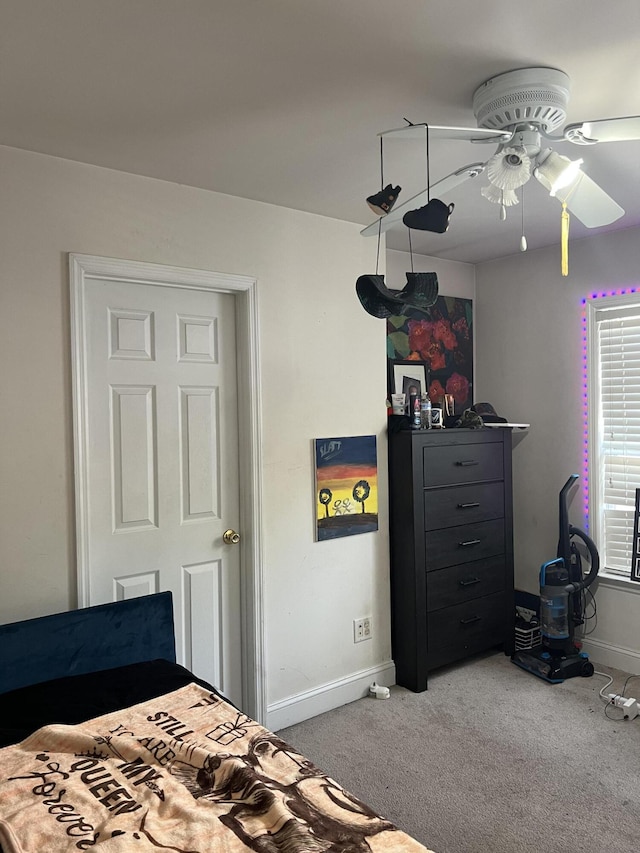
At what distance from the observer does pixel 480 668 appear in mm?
3611

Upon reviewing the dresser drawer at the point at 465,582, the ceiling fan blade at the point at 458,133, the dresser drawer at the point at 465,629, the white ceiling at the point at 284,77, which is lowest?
the dresser drawer at the point at 465,629

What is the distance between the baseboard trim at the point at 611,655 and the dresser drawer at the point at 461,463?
3.76 feet

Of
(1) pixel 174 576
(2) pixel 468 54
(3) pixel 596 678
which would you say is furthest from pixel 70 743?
(3) pixel 596 678

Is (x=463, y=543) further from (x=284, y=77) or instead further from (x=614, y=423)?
(x=284, y=77)

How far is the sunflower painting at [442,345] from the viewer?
3973 millimetres

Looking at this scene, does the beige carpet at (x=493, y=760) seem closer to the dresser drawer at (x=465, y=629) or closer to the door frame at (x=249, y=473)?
the dresser drawer at (x=465, y=629)

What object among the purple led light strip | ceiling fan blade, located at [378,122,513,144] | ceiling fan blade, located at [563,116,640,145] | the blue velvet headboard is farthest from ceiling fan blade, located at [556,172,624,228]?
the blue velvet headboard

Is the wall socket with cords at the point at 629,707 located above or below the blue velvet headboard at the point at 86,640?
below

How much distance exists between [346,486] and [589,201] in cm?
180

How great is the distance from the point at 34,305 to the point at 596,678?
135 inches

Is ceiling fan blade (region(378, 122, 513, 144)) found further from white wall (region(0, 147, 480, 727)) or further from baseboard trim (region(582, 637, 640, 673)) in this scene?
baseboard trim (region(582, 637, 640, 673))

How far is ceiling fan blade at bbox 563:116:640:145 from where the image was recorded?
161cm

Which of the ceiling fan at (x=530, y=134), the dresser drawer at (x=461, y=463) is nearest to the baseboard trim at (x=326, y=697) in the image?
the dresser drawer at (x=461, y=463)

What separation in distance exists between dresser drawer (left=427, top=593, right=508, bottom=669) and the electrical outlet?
12.7 inches
